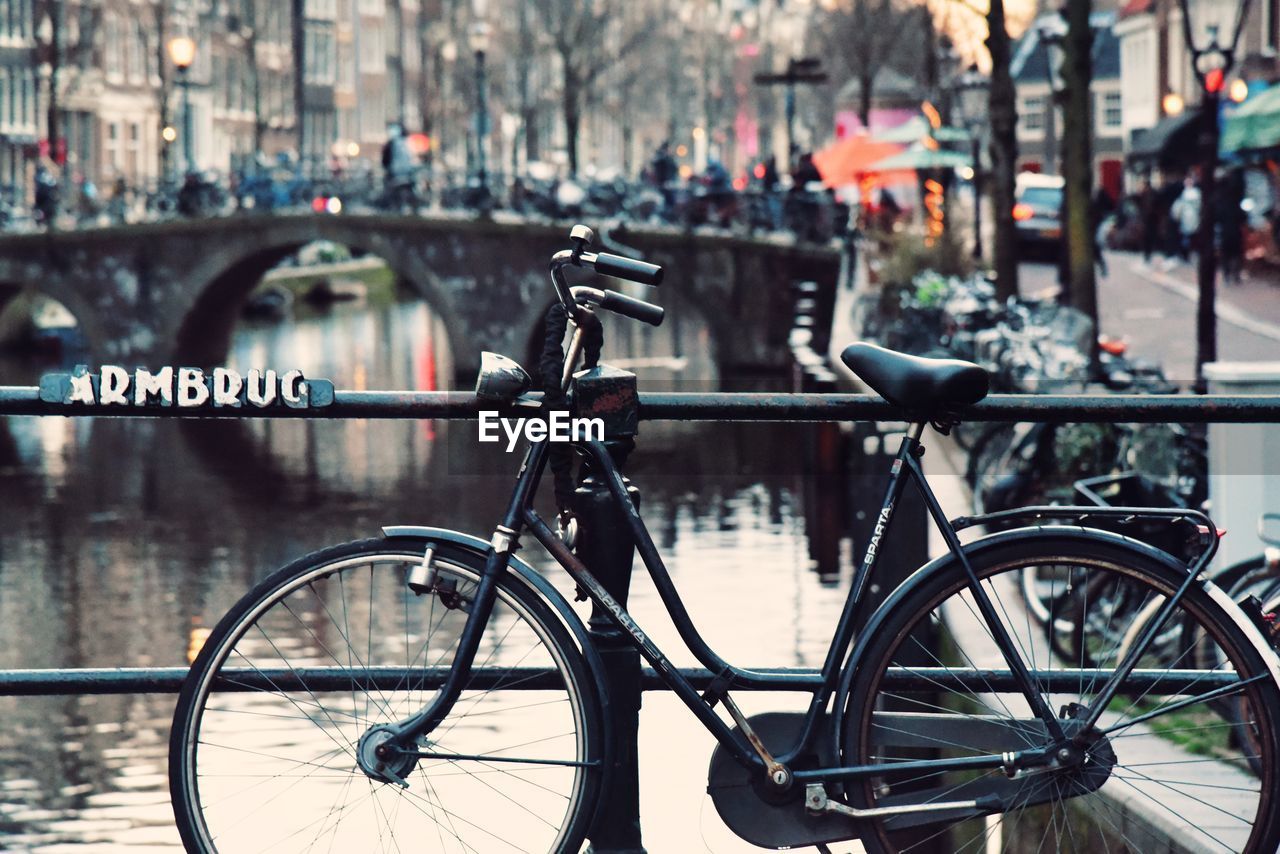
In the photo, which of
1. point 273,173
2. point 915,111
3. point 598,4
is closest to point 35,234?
point 273,173

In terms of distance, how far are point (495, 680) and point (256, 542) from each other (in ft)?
65.6

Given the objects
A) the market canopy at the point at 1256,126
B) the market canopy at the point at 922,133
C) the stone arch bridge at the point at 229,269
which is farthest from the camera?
the stone arch bridge at the point at 229,269

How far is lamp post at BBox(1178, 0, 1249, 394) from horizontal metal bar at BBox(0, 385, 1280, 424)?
964cm

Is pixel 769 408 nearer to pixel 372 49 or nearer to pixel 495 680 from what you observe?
pixel 495 680

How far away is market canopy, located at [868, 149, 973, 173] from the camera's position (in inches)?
1281

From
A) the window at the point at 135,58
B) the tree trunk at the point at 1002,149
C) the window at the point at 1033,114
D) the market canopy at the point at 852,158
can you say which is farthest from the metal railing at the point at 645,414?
the window at the point at 1033,114

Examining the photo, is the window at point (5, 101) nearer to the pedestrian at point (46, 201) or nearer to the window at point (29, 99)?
the window at point (29, 99)

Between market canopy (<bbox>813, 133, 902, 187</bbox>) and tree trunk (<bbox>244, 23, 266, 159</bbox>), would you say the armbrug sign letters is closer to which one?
market canopy (<bbox>813, 133, 902, 187</bbox>)

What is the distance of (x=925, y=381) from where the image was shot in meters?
3.22

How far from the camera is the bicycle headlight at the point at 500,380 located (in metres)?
3.21

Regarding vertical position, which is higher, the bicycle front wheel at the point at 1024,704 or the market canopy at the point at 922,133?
the market canopy at the point at 922,133

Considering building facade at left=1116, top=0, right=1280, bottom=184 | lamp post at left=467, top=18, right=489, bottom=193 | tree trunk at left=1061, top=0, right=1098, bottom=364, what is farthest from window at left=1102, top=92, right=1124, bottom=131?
tree trunk at left=1061, top=0, right=1098, bottom=364

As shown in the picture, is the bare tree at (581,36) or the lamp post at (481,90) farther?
the bare tree at (581,36)

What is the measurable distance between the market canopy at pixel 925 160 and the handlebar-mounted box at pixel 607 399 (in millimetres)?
29355
